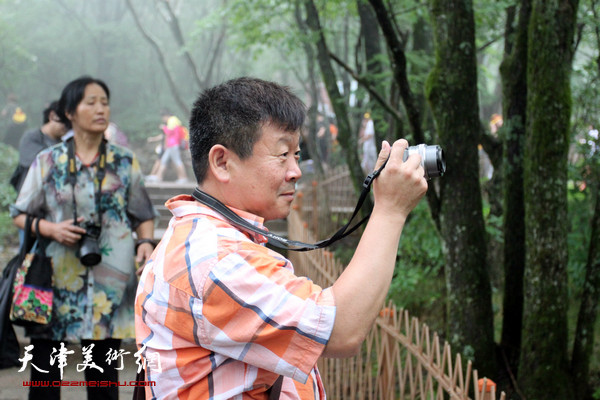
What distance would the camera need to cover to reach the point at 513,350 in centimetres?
446

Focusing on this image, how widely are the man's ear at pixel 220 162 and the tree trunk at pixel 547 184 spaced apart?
7.90ft

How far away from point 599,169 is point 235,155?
3743 millimetres

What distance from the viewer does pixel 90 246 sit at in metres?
3.13

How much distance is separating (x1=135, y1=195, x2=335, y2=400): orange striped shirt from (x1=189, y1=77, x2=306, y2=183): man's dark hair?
0.16 meters

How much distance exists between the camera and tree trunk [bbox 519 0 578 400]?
3.45m

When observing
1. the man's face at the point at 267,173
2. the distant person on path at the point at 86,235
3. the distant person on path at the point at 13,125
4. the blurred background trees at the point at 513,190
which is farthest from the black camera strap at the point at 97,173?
the distant person on path at the point at 13,125

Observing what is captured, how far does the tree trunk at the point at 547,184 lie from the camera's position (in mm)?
3451

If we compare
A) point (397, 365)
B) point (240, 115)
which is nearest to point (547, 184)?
point (397, 365)

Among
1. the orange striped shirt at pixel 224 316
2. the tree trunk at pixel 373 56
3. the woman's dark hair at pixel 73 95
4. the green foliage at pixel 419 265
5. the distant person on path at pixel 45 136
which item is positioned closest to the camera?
the orange striped shirt at pixel 224 316

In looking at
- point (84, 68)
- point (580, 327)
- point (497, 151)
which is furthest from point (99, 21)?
point (580, 327)

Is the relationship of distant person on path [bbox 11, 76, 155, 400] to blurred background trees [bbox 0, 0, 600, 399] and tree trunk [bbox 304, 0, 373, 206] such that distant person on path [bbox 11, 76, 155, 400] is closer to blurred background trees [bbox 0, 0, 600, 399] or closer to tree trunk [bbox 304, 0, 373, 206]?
blurred background trees [bbox 0, 0, 600, 399]

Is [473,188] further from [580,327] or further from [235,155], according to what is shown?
[235,155]

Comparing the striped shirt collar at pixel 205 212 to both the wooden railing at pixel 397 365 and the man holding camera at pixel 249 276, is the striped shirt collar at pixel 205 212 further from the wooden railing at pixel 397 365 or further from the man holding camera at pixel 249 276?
the wooden railing at pixel 397 365

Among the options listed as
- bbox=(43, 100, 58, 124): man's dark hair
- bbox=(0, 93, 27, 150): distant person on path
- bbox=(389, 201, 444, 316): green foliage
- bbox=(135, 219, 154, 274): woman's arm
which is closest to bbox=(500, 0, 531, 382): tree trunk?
bbox=(389, 201, 444, 316): green foliage
